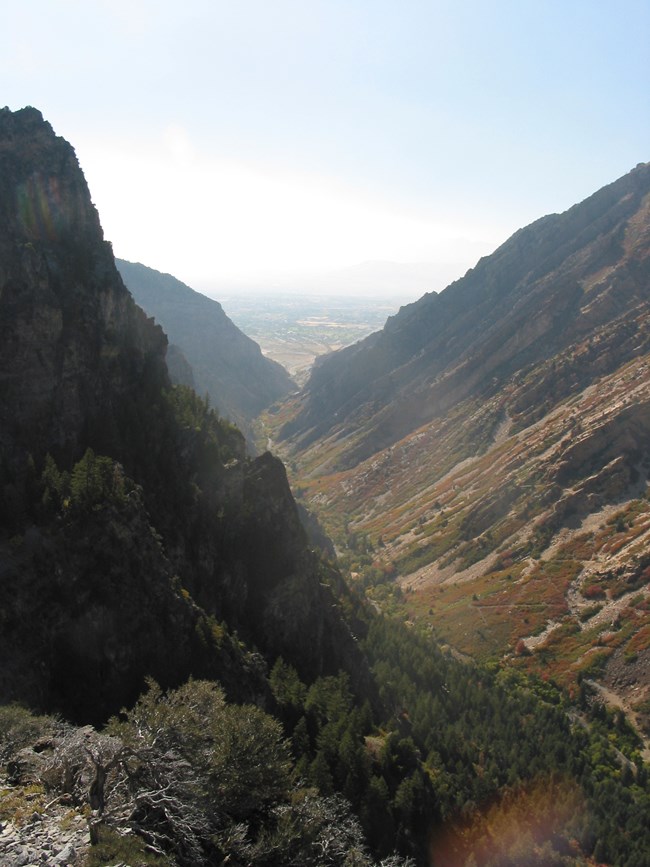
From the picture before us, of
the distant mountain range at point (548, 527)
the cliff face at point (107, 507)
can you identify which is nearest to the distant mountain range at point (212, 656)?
the cliff face at point (107, 507)

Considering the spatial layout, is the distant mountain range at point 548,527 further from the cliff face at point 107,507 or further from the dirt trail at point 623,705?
the cliff face at point 107,507

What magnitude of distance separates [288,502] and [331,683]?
2568cm

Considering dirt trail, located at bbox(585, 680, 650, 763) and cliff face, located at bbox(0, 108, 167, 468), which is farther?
dirt trail, located at bbox(585, 680, 650, 763)

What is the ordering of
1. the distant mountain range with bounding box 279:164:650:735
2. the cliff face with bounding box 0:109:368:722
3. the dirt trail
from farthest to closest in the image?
the distant mountain range with bounding box 279:164:650:735
the dirt trail
the cliff face with bounding box 0:109:368:722

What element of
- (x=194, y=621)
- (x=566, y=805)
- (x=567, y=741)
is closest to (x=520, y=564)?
(x=567, y=741)

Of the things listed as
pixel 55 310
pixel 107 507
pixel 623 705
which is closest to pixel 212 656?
pixel 107 507

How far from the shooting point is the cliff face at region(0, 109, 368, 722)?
4231cm

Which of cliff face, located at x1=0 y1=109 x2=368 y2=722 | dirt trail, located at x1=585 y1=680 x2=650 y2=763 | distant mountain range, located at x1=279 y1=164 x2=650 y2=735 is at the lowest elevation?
dirt trail, located at x1=585 y1=680 x2=650 y2=763

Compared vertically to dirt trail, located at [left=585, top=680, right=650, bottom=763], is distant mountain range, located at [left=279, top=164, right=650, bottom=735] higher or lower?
higher

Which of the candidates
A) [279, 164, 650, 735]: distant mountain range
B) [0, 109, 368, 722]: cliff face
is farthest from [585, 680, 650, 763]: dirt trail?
[0, 109, 368, 722]: cliff face

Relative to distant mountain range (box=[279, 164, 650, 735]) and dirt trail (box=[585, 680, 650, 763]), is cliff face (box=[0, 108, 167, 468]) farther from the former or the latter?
dirt trail (box=[585, 680, 650, 763])

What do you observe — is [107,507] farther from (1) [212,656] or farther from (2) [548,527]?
(2) [548,527]

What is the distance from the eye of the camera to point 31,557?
42844 mm

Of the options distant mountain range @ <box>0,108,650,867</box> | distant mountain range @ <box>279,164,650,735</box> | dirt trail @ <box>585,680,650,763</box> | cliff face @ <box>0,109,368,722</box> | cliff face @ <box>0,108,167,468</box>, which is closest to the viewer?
distant mountain range @ <box>0,108,650,867</box>
